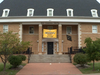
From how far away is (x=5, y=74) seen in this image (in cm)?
1295

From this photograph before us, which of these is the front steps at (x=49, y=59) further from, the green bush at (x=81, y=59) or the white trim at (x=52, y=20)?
the white trim at (x=52, y=20)

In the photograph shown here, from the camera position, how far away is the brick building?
26609 mm

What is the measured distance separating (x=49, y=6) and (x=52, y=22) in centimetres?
470

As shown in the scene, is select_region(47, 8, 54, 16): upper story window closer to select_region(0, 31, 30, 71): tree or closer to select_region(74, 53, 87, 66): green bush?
select_region(74, 53, 87, 66): green bush

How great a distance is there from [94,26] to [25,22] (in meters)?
12.5

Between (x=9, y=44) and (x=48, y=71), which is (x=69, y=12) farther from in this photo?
(x=9, y=44)

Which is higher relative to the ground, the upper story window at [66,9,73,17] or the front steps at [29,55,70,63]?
the upper story window at [66,9,73,17]

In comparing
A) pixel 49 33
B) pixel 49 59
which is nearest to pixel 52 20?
pixel 49 33

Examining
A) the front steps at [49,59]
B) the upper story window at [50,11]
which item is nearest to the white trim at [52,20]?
the upper story window at [50,11]

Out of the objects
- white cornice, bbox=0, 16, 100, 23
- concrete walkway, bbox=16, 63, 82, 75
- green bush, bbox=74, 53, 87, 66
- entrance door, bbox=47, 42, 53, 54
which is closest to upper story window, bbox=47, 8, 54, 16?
white cornice, bbox=0, 16, 100, 23

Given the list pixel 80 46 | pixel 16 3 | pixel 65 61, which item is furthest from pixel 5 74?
pixel 16 3

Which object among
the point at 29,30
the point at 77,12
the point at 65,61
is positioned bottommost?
the point at 65,61

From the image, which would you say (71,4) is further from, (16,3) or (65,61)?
(65,61)

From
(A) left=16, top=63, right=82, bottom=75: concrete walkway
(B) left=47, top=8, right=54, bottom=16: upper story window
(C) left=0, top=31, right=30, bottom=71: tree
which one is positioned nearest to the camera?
(C) left=0, top=31, right=30, bottom=71: tree
